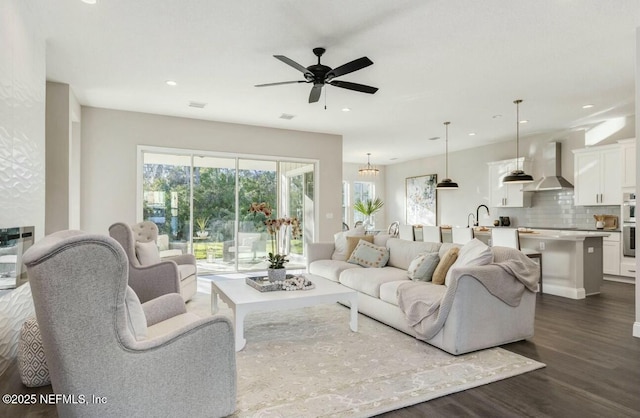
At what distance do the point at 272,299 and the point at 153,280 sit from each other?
1256 millimetres

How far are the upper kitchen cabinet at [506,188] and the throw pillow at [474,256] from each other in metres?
5.28

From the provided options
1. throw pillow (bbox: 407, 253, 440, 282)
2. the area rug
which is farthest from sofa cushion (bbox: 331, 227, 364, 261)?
the area rug

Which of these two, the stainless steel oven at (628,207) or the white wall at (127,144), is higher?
the white wall at (127,144)

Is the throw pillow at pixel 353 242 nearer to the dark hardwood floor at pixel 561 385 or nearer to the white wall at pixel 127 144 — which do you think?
the dark hardwood floor at pixel 561 385

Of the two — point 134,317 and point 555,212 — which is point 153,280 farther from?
point 555,212

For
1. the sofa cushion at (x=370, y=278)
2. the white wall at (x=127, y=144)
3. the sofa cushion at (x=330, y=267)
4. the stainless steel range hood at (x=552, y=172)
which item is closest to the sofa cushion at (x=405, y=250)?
the sofa cushion at (x=370, y=278)

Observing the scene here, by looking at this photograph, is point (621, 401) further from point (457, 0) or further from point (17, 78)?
point (17, 78)

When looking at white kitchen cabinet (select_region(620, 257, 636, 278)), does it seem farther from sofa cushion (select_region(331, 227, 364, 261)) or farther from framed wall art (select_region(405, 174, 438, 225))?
framed wall art (select_region(405, 174, 438, 225))

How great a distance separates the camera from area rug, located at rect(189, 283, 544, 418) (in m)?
2.22

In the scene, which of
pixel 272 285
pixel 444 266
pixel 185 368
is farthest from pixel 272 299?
pixel 444 266

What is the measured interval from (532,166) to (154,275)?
26.1ft

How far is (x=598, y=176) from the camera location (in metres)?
6.72

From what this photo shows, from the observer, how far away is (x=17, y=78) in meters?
2.90

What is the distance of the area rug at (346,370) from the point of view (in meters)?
2.22
